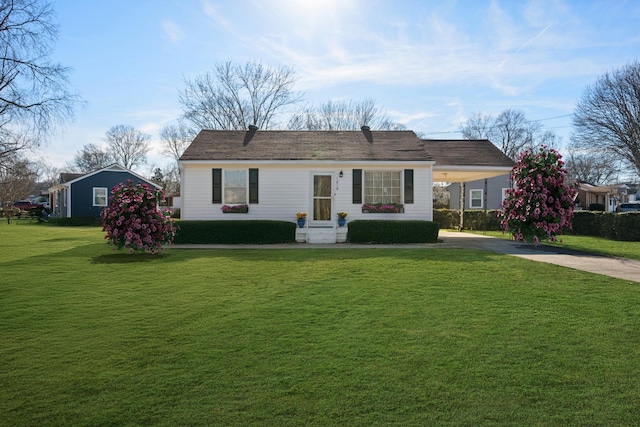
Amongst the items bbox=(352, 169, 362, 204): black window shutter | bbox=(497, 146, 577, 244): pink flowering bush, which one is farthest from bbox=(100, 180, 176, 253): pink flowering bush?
bbox=(497, 146, 577, 244): pink flowering bush

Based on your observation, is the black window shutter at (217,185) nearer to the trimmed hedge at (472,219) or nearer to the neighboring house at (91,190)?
the trimmed hedge at (472,219)

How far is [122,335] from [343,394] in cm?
272

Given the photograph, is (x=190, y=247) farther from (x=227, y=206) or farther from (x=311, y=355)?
(x=311, y=355)

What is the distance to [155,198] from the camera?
11453 mm

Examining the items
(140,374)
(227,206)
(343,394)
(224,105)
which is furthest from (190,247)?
(224,105)

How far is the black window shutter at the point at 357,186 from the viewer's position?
16375 millimetres

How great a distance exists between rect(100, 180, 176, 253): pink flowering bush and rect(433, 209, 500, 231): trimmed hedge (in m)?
14.5

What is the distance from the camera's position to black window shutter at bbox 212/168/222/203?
1645 cm

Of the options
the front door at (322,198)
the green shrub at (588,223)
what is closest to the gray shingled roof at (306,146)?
the front door at (322,198)

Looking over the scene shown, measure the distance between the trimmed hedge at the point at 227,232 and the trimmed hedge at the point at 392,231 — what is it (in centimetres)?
270

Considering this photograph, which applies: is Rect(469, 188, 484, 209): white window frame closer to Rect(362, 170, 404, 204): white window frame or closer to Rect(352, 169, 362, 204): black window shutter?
Rect(362, 170, 404, 204): white window frame

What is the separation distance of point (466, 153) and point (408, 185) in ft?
13.5

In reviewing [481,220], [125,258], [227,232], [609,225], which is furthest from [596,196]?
[125,258]

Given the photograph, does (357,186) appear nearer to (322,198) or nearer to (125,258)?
(322,198)
